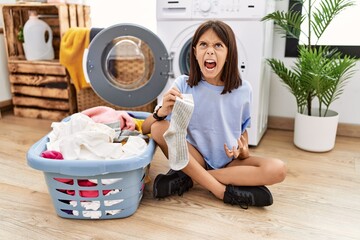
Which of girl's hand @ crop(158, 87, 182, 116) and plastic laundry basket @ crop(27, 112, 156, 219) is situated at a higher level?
girl's hand @ crop(158, 87, 182, 116)

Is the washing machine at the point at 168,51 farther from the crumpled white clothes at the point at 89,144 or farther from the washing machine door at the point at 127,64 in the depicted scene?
the crumpled white clothes at the point at 89,144

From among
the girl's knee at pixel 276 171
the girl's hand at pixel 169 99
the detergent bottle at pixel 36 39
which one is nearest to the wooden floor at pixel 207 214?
the girl's knee at pixel 276 171

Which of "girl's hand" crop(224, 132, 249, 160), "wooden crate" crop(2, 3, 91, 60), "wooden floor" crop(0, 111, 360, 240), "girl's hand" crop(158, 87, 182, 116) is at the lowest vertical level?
"wooden floor" crop(0, 111, 360, 240)

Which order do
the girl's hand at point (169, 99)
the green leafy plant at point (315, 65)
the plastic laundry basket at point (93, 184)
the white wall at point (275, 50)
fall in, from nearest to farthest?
1. the plastic laundry basket at point (93, 184)
2. the girl's hand at point (169, 99)
3. the green leafy plant at point (315, 65)
4. the white wall at point (275, 50)

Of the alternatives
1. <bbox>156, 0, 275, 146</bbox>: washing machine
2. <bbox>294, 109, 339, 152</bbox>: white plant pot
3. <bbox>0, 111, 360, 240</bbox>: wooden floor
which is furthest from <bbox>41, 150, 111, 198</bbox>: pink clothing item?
<bbox>294, 109, 339, 152</bbox>: white plant pot

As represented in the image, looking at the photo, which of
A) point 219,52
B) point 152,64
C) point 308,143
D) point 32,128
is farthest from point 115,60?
point 308,143

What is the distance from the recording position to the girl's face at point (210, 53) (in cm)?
120

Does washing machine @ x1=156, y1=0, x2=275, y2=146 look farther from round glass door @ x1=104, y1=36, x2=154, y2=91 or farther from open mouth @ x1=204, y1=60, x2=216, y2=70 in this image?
open mouth @ x1=204, y1=60, x2=216, y2=70

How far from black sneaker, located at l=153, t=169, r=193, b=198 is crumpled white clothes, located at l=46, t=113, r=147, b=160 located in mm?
154

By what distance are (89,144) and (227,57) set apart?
0.58m

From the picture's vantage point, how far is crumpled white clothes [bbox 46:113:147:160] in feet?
3.60

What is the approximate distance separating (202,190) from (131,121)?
44 cm

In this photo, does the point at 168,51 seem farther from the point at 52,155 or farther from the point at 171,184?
the point at 52,155

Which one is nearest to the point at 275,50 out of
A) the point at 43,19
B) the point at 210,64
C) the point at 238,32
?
the point at 238,32
